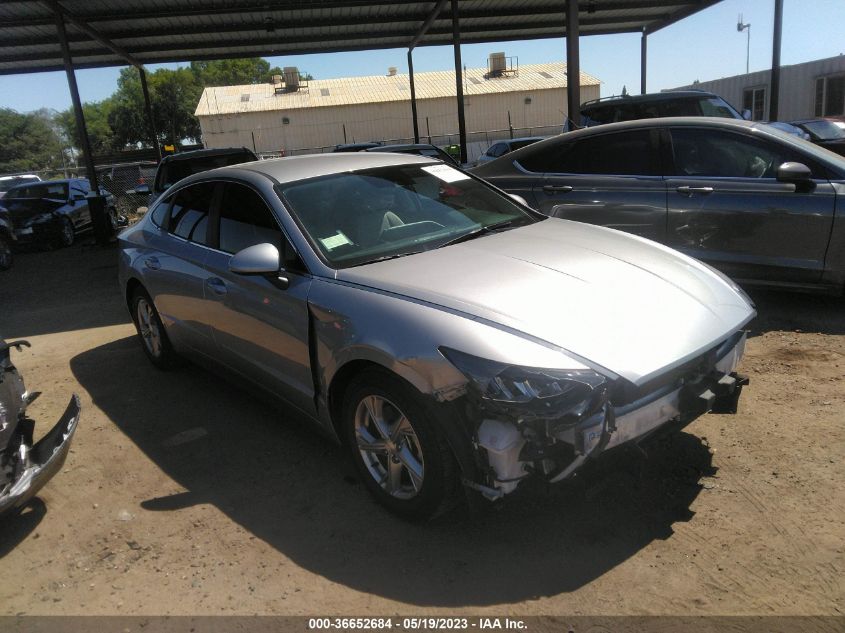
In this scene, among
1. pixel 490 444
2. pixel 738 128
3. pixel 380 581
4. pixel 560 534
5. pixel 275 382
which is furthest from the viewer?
pixel 738 128

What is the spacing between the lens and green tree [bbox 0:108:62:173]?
238 ft

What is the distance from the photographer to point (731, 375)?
2.95 metres

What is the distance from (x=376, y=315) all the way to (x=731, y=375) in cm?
164

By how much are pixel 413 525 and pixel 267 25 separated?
50.2 feet

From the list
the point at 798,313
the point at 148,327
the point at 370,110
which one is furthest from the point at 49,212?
the point at 370,110

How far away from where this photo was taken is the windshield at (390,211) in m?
3.39

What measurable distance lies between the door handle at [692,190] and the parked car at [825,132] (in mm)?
11570

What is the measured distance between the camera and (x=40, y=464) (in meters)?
3.06

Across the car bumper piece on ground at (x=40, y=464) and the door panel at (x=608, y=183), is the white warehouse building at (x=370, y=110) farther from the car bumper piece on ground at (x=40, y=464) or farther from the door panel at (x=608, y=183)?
the car bumper piece on ground at (x=40, y=464)

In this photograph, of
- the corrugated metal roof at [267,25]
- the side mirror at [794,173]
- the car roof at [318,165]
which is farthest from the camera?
the corrugated metal roof at [267,25]

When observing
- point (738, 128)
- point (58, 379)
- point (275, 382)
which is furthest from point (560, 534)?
point (58, 379)

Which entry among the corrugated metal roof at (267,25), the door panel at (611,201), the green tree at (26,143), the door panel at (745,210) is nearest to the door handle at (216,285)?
the door panel at (611,201)

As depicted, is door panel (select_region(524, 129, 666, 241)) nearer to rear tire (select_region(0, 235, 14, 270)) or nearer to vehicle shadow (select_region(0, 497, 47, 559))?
vehicle shadow (select_region(0, 497, 47, 559))

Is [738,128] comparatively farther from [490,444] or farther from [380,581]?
[380,581]
